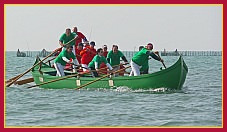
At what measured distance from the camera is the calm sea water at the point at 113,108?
13052 mm

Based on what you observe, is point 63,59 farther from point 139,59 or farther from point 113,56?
point 139,59

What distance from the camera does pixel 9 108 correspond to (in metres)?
15.3

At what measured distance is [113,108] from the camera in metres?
15.0

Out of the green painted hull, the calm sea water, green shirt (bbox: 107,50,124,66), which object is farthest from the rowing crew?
the calm sea water

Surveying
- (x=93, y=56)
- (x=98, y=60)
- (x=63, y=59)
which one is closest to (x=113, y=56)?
(x=93, y=56)

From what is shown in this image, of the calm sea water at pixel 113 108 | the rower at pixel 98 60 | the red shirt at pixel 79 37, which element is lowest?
the calm sea water at pixel 113 108

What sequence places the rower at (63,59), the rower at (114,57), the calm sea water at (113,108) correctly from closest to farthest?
the calm sea water at (113,108) < the rower at (63,59) < the rower at (114,57)

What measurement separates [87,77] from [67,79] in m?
0.85

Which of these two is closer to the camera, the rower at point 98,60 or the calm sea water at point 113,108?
the calm sea water at point 113,108

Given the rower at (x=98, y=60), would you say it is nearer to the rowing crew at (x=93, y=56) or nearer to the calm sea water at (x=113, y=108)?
the rowing crew at (x=93, y=56)

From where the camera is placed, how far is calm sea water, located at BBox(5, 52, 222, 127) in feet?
42.8

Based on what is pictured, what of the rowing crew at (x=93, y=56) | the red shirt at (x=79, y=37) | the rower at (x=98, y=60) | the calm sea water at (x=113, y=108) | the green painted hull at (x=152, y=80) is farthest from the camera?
the red shirt at (x=79, y=37)

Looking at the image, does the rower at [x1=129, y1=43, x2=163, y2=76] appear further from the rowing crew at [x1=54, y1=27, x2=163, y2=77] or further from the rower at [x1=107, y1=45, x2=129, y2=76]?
the rower at [x1=107, y1=45, x2=129, y2=76]

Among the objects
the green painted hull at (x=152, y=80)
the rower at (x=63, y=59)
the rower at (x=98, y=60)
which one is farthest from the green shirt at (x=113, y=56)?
the green painted hull at (x=152, y=80)
